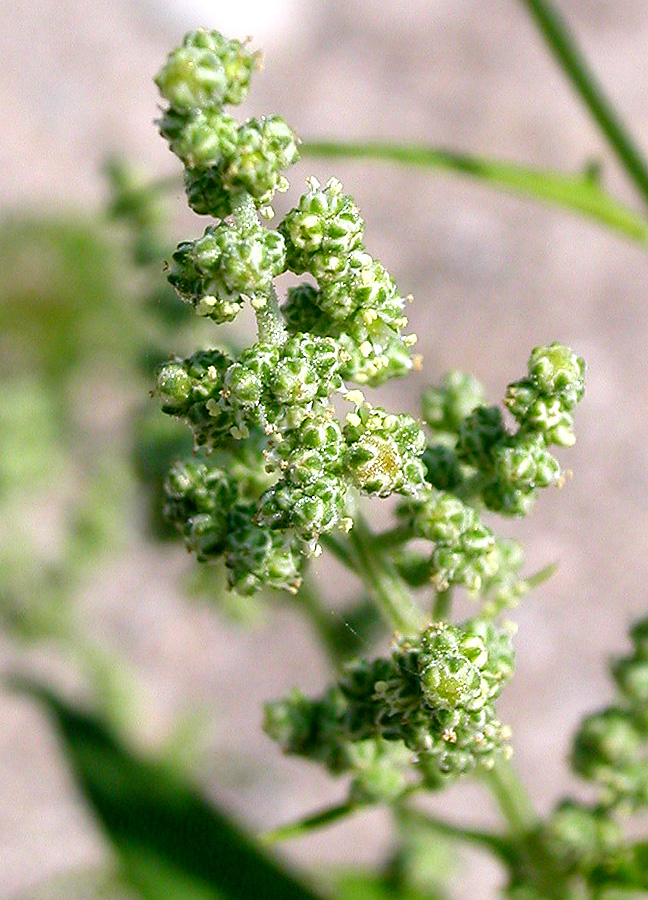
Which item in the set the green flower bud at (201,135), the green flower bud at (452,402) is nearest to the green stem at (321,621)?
the green flower bud at (452,402)

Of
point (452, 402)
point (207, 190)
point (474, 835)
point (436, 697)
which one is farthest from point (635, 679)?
point (207, 190)

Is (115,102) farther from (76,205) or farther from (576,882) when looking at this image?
(576,882)

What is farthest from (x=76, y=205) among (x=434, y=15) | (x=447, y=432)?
(x=447, y=432)

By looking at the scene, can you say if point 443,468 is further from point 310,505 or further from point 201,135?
point 201,135

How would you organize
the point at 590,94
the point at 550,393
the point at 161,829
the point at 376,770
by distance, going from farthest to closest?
the point at 161,829 < the point at 590,94 < the point at 376,770 < the point at 550,393

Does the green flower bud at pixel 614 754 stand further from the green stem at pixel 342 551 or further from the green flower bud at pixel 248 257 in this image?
the green flower bud at pixel 248 257
